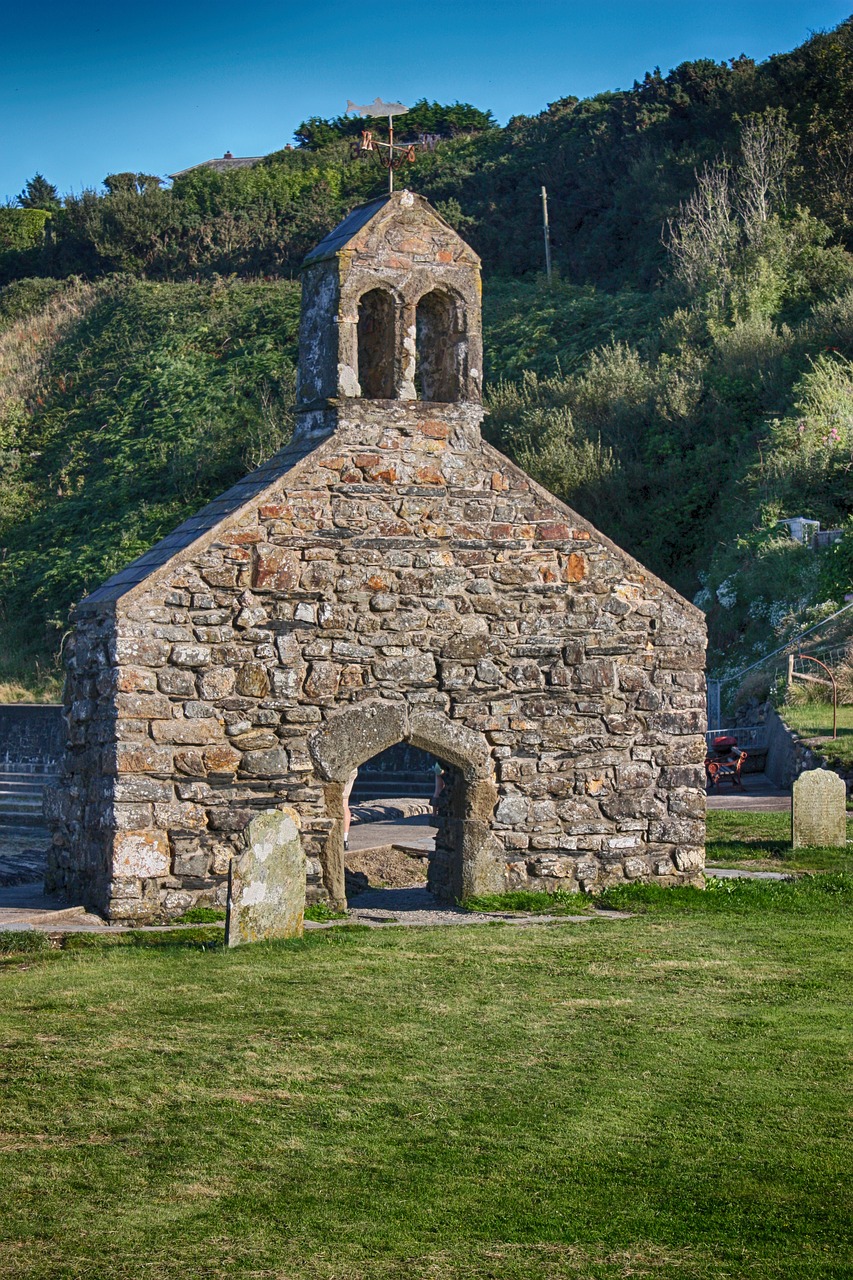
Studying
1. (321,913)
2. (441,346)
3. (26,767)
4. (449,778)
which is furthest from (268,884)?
(26,767)

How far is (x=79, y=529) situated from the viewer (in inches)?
1462

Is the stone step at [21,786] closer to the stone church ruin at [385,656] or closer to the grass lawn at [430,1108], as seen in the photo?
the stone church ruin at [385,656]

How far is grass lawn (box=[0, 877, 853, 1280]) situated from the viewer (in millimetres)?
5508

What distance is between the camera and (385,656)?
12.0 metres

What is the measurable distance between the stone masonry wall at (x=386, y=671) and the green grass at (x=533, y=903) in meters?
0.19

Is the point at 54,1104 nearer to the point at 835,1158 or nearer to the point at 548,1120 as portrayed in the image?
the point at 548,1120

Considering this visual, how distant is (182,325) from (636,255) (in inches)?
503

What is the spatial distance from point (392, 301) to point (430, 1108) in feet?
24.0

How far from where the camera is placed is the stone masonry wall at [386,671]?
1141 centimetres

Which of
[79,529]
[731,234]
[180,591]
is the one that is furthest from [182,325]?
[180,591]

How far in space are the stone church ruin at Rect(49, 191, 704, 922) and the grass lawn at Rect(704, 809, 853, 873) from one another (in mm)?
1535

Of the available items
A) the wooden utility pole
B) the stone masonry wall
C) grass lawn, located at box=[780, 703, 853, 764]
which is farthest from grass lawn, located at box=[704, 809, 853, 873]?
the wooden utility pole

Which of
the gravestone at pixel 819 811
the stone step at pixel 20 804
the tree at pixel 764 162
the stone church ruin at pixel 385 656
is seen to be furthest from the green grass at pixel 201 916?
the tree at pixel 764 162

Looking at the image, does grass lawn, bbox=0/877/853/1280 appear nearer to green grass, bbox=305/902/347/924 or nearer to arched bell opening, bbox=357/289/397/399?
green grass, bbox=305/902/347/924
